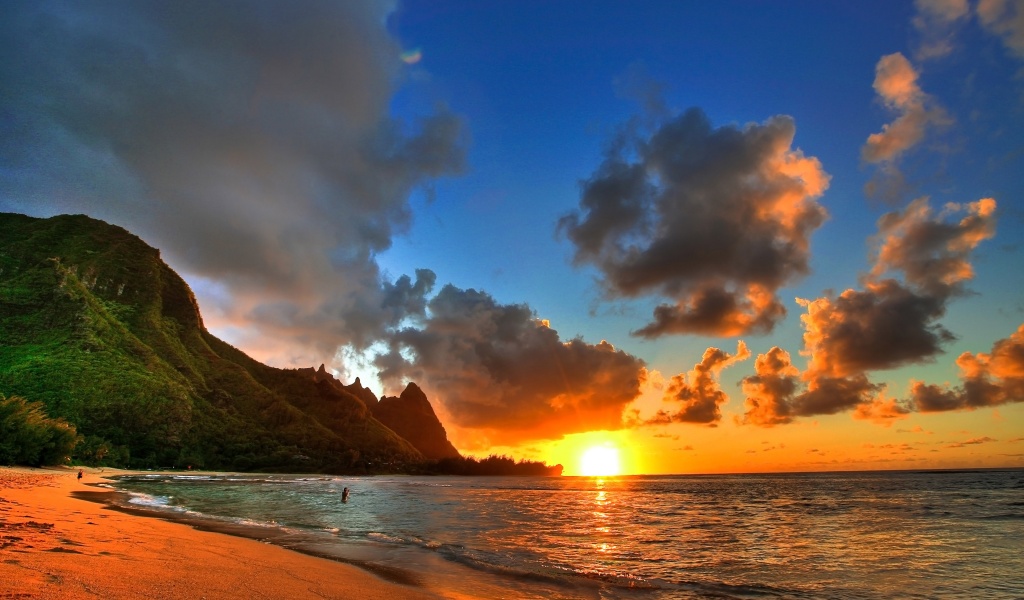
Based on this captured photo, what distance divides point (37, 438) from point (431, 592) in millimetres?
78335

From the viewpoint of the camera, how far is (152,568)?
10.4 meters

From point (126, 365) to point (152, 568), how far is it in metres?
142

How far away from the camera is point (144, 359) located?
132250 millimetres

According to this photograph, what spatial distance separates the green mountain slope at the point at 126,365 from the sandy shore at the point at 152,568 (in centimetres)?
10280

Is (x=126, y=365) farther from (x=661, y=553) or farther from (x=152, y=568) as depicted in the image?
(x=152, y=568)

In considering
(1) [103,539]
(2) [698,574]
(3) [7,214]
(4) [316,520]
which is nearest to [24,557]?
(1) [103,539]

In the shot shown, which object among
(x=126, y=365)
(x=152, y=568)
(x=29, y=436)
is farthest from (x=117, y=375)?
(x=152, y=568)

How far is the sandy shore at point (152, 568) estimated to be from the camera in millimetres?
8109

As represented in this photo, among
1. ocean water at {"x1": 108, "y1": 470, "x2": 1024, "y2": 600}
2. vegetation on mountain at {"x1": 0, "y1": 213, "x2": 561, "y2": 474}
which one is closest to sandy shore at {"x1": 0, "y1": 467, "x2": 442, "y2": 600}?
ocean water at {"x1": 108, "y1": 470, "x2": 1024, "y2": 600}

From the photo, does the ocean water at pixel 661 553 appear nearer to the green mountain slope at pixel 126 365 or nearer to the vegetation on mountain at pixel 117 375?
the vegetation on mountain at pixel 117 375

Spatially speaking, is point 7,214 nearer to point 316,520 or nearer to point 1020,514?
point 316,520

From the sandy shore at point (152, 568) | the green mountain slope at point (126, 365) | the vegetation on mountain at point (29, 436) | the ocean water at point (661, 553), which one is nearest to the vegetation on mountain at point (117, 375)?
the vegetation on mountain at point (29, 436)

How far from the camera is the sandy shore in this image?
8109 millimetres

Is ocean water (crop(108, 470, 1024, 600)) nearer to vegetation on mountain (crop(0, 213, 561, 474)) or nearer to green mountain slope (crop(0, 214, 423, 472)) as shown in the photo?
vegetation on mountain (crop(0, 213, 561, 474))
